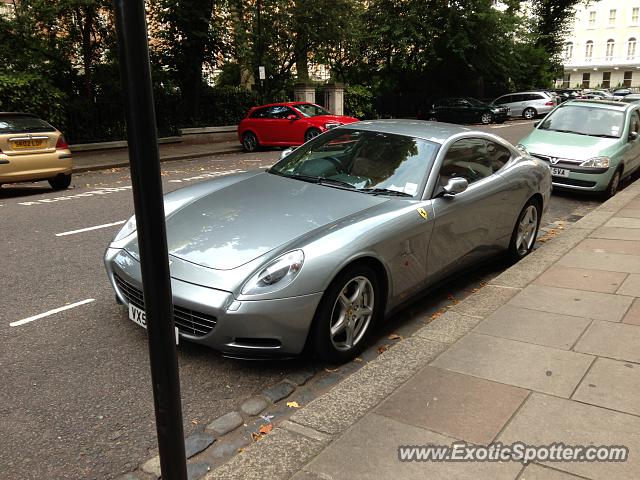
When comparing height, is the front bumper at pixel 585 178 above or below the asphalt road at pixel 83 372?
above

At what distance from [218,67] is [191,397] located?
21.6 metres

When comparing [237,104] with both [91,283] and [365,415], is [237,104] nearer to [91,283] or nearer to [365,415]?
→ [91,283]

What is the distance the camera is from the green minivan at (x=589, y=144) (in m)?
9.52

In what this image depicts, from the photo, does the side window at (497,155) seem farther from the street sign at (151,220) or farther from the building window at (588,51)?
the building window at (588,51)

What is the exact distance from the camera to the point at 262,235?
12.3 ft

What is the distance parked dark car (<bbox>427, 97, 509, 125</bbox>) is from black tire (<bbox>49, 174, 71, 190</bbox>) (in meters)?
23.3

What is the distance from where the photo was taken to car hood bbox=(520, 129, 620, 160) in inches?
379

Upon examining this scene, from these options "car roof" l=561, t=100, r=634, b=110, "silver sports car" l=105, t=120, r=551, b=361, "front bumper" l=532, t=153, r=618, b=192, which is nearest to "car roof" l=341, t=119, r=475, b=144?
"silver sports car" l=105, t=120, r=551, b=361

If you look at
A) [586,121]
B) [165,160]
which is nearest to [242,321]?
[586,121]

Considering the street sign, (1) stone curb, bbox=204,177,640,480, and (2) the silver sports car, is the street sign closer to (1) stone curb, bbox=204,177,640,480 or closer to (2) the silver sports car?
(1) stone curb, bbox=204,177,640,480

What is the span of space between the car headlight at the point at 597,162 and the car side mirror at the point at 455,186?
5969mm

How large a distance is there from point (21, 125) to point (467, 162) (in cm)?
822

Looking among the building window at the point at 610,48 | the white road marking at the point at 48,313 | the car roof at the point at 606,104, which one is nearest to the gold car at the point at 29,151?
the white road marking at the point at 48,313

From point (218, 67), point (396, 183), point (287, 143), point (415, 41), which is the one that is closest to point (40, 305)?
point (396, 183)
